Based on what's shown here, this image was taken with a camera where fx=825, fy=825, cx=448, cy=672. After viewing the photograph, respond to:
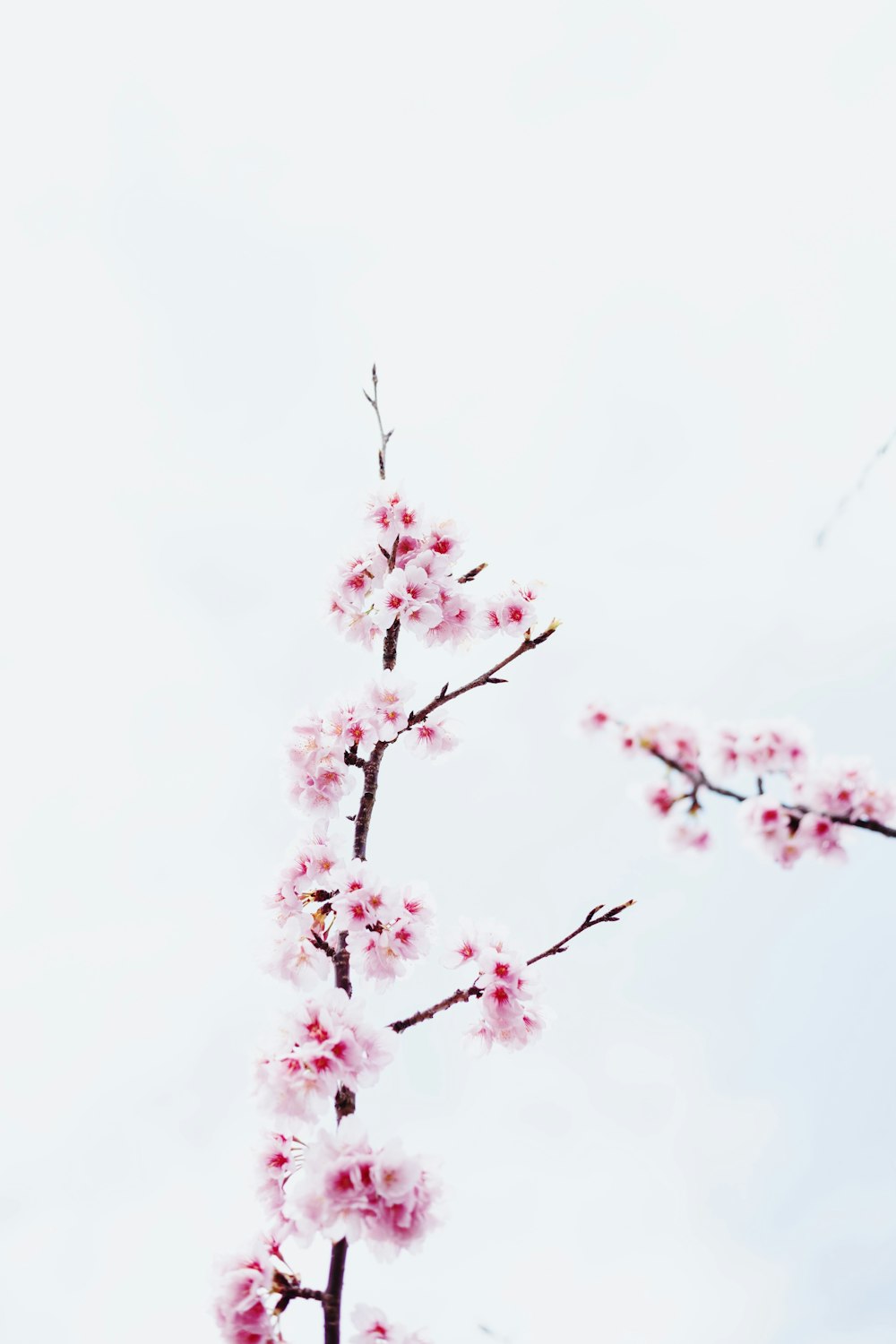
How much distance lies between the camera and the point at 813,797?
4.43 meters

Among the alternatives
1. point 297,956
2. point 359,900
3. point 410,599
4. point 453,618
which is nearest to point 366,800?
point 359,900

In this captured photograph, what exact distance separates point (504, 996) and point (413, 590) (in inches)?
105

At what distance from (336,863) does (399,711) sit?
1.03m

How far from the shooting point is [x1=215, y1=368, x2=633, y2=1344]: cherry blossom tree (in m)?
3.70

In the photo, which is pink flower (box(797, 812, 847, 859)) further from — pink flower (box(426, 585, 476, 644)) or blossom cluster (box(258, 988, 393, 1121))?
pink flower (box(426, 585, 476, 644))

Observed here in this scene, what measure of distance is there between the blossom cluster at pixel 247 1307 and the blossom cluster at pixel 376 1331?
39 cm

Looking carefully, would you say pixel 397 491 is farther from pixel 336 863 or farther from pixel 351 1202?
pixel 351 1202

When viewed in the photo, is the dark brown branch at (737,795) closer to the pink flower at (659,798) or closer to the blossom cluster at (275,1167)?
the pink flower at (659,798)

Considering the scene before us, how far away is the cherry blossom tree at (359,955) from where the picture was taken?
3695 mm

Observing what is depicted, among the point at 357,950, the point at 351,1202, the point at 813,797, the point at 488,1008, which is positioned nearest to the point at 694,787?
the point at 813,797

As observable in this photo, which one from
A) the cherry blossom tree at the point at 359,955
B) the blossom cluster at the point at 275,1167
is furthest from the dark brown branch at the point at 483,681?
the blossom cluster at the point at 275,1167

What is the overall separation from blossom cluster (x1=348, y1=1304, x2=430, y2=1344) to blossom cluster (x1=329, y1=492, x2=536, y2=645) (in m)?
3.77

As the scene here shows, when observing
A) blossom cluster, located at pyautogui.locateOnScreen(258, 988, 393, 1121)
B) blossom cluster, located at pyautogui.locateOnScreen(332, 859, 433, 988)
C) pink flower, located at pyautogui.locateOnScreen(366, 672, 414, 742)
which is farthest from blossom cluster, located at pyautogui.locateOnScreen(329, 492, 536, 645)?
blossom cluster, located at pyautogui.locateOnScreen(258, 988, 393, 1121)

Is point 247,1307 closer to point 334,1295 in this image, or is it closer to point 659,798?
point 334,1295
